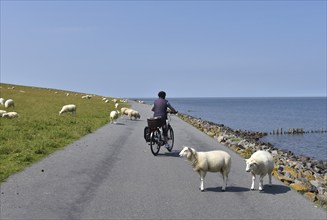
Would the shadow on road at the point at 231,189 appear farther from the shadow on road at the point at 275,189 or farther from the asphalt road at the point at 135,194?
the shadow on road at the point at 275,189

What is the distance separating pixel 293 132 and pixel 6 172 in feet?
182

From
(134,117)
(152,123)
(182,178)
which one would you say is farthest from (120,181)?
(134,117)

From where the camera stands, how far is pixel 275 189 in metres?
11.1

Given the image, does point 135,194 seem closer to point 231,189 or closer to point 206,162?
point 206,162

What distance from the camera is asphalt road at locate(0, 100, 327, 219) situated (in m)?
8.47

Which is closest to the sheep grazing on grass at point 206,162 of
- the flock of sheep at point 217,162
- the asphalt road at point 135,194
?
the flock of sheep at point 217,162

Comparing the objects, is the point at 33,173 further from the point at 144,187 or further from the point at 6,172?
the point at 144,187

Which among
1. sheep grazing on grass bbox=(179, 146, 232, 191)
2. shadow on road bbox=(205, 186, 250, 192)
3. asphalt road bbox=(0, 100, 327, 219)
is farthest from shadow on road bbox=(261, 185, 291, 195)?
sheep grazing on grass bbox=(179, 146, 232, 191)

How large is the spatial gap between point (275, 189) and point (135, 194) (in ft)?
14.5

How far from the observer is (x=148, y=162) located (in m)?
14.9

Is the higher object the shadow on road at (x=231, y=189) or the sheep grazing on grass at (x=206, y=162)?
the sheep grazing on grass at (x=206, y=162)

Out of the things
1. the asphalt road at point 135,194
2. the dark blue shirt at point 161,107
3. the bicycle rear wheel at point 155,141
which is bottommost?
the asphalt road at point 135,194

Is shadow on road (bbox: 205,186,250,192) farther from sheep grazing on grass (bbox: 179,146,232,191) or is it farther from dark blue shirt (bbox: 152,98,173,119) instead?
dark blue shirt (bbox: 152,98,173,119)

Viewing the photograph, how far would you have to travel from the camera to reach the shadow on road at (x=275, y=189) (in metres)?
10.7
